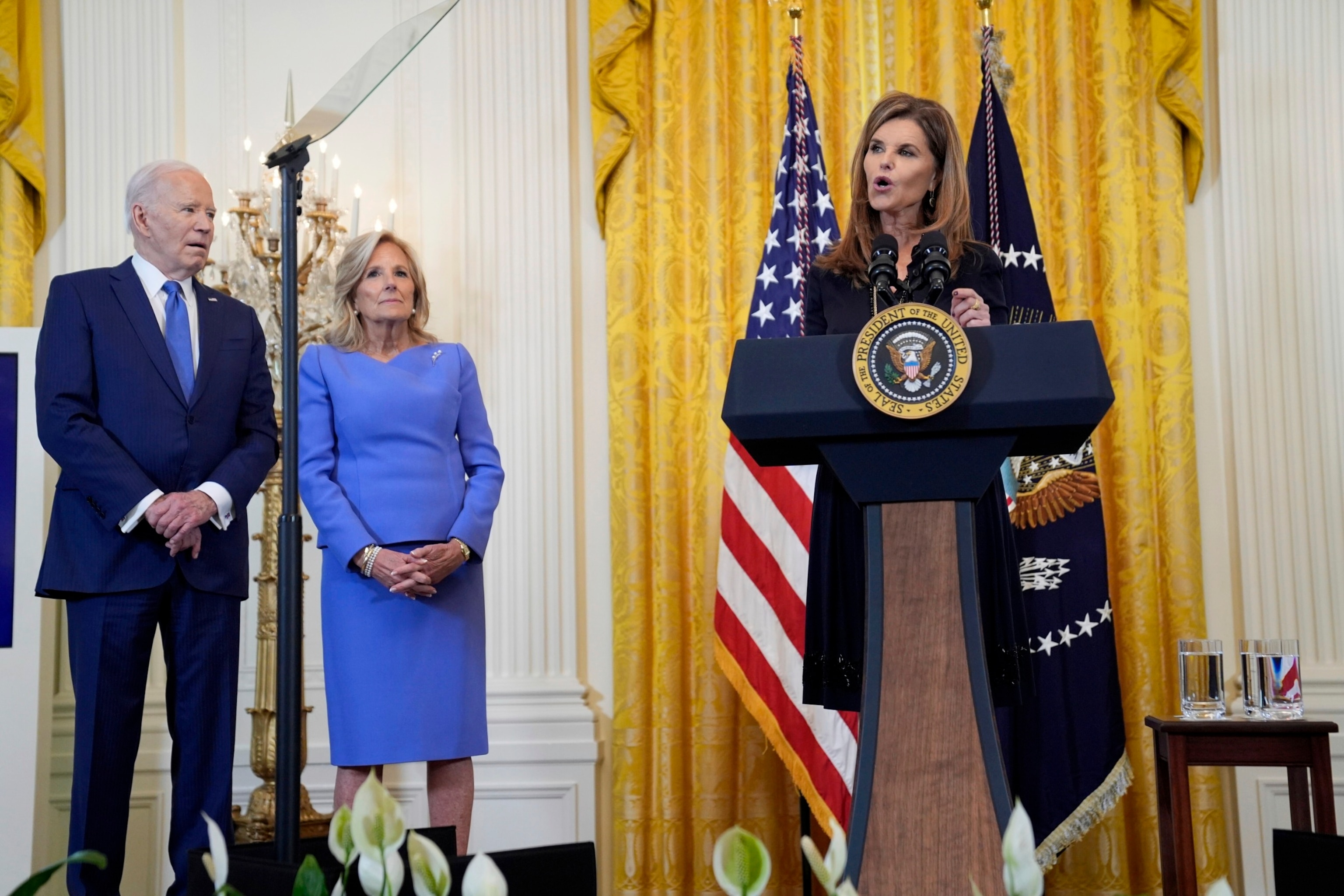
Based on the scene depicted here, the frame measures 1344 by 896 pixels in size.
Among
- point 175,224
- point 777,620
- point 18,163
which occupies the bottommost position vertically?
point 777,620

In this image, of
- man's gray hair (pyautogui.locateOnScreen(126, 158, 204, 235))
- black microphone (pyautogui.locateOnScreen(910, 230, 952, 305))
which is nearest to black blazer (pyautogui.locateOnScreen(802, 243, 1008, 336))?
black microphone (pyautogui.locateOnScreen(910, 230, 952, 305))

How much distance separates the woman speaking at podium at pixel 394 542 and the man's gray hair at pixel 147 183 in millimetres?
417

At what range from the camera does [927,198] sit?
236 cm

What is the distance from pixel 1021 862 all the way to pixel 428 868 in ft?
1.17

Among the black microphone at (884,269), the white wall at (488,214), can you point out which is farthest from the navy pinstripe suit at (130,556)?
the black microphone at (884,269)

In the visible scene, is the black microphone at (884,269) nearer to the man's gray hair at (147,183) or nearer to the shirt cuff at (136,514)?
the shirt cuff at (136,514)

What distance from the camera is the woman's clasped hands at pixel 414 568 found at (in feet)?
8.87

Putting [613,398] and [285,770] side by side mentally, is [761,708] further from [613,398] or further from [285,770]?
[285,770]

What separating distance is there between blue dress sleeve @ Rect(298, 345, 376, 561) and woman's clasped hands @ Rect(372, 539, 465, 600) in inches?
2.7

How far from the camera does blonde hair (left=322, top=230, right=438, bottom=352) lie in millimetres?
2949

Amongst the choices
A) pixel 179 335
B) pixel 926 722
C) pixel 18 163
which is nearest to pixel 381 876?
pixel 926 722

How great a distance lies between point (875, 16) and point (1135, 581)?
1889 millimetres

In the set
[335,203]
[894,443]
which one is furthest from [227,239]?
[894,443]

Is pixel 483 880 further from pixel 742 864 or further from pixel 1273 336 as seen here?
pixel 1273 336
